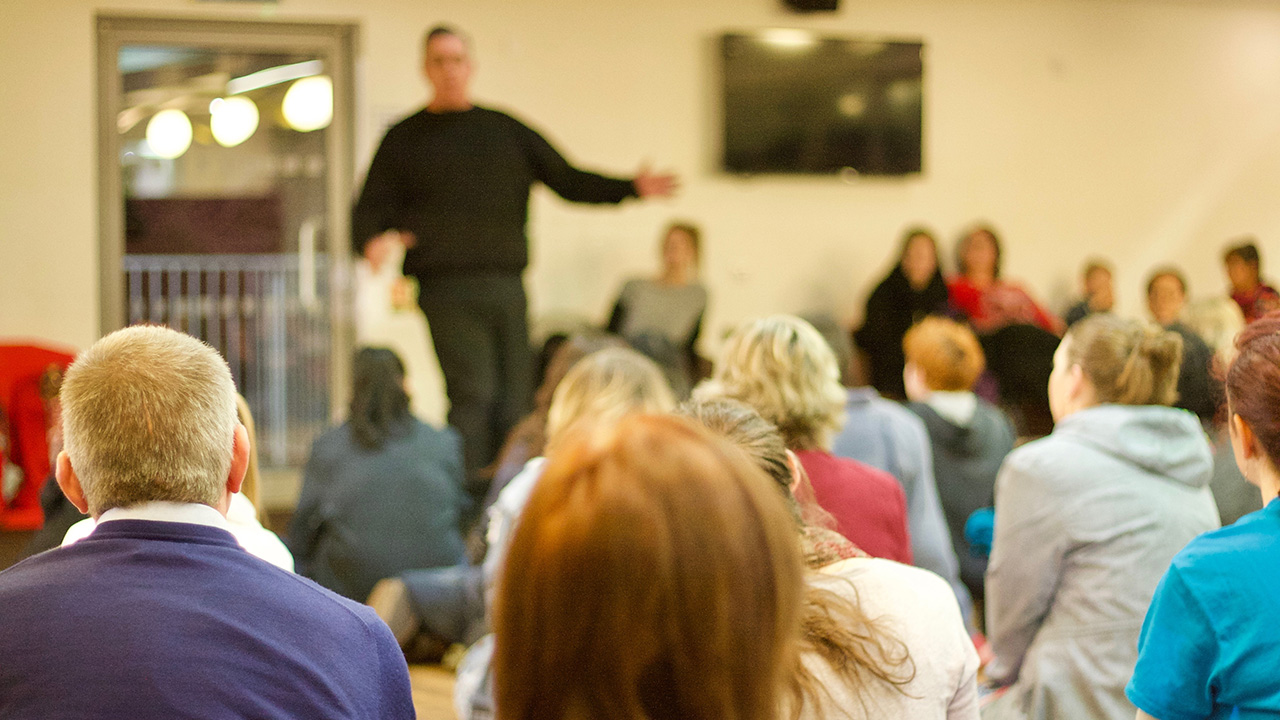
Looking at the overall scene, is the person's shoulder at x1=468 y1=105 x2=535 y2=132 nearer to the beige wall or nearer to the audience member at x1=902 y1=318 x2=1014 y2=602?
the beige wall

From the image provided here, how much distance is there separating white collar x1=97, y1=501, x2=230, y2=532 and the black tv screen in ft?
18.5

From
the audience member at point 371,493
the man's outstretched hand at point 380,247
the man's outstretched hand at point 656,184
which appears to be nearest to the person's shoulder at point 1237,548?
the audience member at point 371,493

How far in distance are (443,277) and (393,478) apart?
127 cm

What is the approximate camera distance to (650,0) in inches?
257

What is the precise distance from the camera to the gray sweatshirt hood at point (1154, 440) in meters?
2.07

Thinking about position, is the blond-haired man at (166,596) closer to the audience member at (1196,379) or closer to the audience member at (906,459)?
the audience member at (906,459)

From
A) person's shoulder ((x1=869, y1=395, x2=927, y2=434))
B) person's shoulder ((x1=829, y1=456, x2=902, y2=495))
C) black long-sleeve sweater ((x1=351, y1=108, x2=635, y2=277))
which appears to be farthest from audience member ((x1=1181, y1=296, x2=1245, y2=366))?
person's shoulder ((x1=829, y1=456, x2=902, y2=495))

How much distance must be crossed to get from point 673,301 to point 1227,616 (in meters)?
4.97

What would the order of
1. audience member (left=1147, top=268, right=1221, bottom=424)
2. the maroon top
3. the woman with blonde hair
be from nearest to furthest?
the woman with blonde hair < the maroon top < audience member (left=1147, top=268, right=1221, bottom=424)

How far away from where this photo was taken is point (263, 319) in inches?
240

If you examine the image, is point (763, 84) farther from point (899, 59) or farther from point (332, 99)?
point (332, 99)

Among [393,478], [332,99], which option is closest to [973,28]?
[332,99]

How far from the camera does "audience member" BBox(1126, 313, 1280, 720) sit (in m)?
1.32

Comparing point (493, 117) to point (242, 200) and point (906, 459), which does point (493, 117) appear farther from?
point (906, 459)
